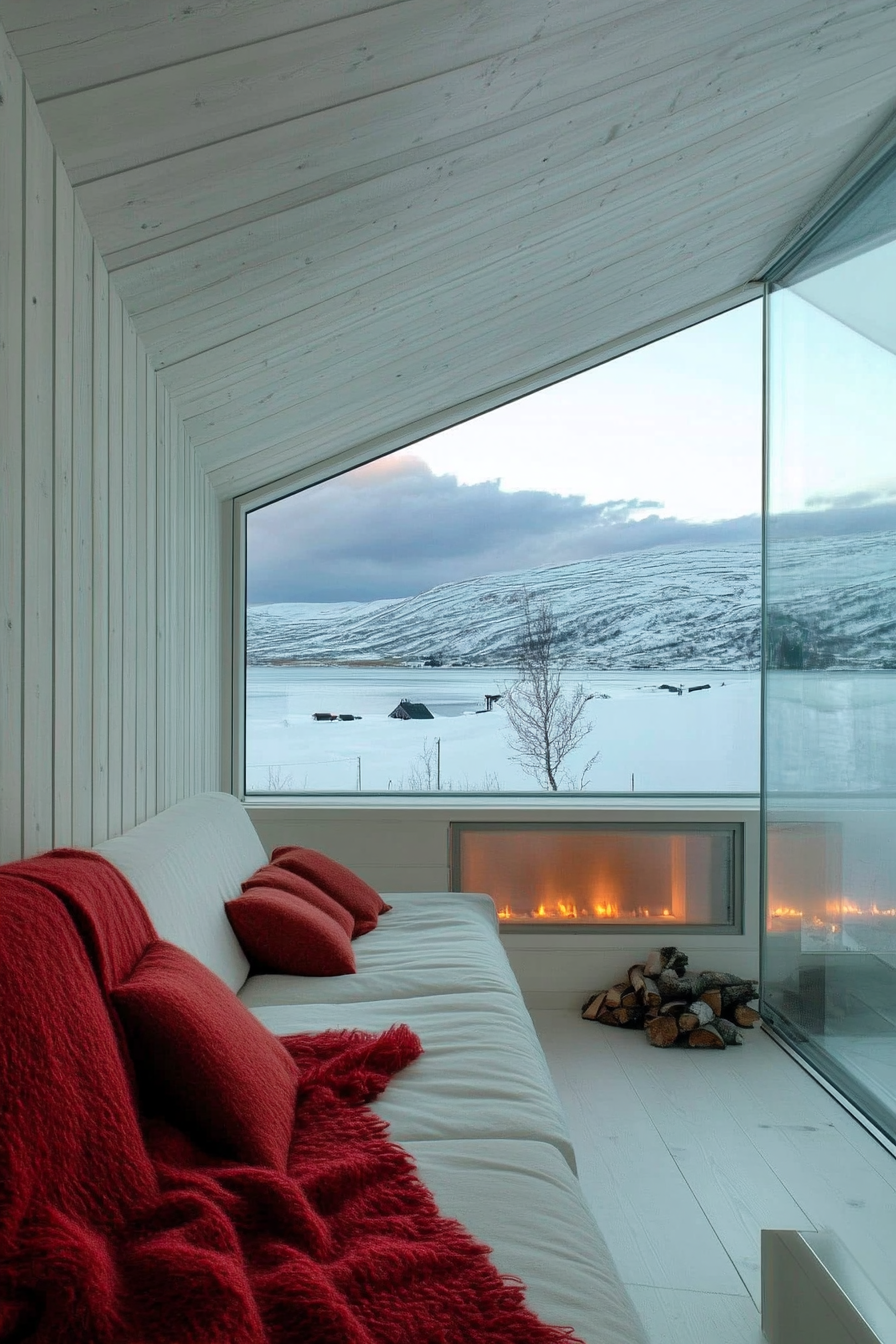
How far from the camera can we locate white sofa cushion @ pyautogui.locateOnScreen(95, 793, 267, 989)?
1990 millimetres

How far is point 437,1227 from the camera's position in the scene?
1273 millimetres

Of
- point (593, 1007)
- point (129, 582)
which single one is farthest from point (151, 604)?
point (593, 1007)

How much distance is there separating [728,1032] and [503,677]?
165 cm

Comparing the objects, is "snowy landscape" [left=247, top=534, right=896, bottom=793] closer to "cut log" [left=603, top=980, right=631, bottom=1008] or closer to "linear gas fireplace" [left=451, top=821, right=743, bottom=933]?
"linear gas fireplace" [left=451, top=821, right=743, bottom=933]

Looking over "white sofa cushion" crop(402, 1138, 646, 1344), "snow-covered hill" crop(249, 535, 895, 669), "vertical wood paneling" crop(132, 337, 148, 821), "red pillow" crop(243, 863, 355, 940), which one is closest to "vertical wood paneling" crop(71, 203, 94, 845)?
"vertical wood paneling" crop(132, 337, 148, 821)

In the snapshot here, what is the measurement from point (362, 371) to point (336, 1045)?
204 centimetres

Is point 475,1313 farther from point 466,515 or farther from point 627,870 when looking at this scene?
point 466,515

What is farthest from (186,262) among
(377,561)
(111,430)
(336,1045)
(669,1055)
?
(669,1055)

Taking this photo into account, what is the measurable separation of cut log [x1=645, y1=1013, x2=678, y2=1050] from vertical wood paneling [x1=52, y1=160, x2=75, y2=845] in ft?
7.54

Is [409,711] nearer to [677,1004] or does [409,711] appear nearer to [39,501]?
[677,1004]

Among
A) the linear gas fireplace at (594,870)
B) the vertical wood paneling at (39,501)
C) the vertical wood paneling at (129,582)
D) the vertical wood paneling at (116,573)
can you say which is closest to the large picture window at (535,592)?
the linear gas fireplace at (594,870)

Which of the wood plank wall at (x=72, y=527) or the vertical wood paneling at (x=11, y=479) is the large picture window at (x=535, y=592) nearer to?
the wood plank wall at (x=72, y=527)

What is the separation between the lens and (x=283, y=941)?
2475 mm

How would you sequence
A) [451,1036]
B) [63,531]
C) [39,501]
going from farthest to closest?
[451,1036], [63,531], [39,501]
